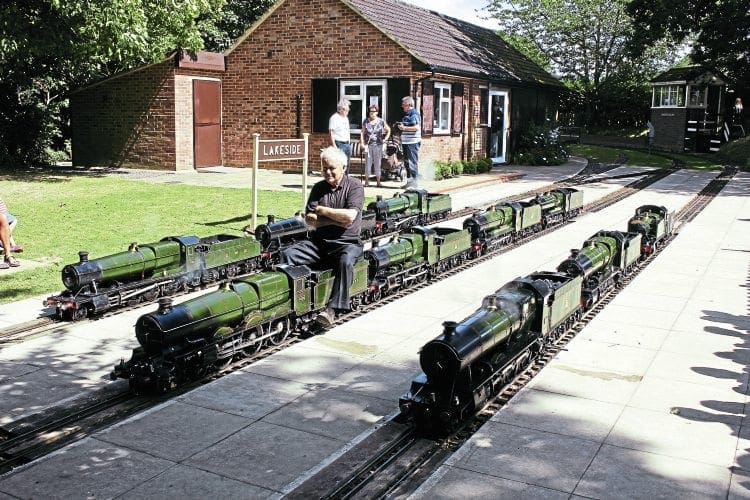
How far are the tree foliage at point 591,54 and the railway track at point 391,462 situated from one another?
52811 mm

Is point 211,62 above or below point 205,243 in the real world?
above

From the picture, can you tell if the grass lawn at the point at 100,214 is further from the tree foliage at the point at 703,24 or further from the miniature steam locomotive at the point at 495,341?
the tree foliage at the point at 703,24

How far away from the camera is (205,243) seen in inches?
481

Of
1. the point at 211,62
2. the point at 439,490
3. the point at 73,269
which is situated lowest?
the point at 439,490

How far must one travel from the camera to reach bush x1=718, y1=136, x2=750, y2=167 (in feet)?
119

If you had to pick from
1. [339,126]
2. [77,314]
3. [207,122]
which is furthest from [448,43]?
[77,314]

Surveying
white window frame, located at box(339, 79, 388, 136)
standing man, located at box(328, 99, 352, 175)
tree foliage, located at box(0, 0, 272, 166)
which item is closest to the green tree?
tree foliage, located at box(0, 0, 272, 166)

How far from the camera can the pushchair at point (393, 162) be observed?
2327cm

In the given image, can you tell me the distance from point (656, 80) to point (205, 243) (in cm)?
4231

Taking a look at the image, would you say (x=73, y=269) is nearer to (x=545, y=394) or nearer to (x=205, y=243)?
(x=205, y=243)

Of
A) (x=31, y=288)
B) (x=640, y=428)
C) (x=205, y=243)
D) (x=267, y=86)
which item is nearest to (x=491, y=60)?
(x=267, y=86)

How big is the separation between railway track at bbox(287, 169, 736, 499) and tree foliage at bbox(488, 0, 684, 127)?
52811 millimetres

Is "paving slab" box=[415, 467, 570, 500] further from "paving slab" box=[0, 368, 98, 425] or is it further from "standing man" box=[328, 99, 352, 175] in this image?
"standing man" box=[328, 99, 352, 175]

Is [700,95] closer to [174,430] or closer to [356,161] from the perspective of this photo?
[356,161]
